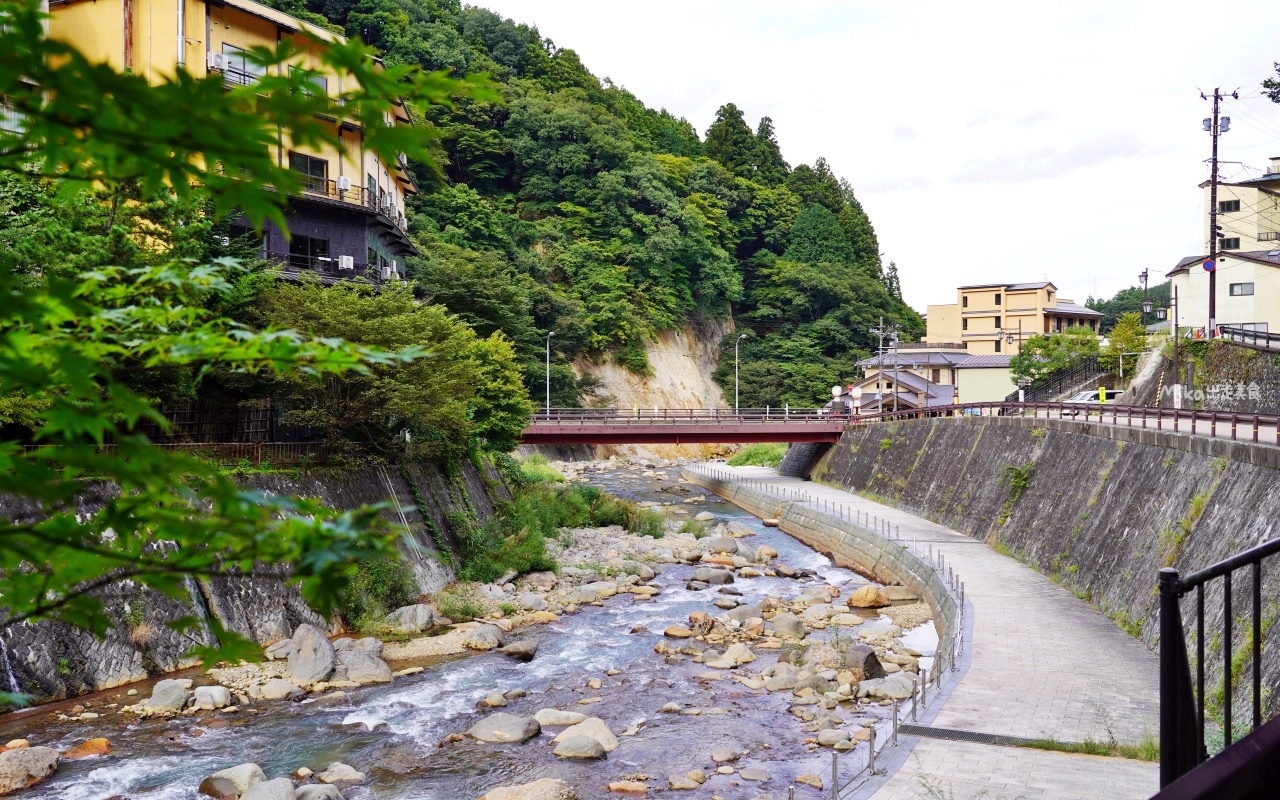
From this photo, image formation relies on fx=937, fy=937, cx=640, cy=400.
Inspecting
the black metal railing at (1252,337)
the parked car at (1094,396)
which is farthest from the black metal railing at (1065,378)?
the black metal railing at (1252,337)

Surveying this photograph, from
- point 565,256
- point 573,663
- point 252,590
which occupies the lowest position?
point 573,663

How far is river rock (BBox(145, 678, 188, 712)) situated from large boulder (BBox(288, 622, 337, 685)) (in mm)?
2187

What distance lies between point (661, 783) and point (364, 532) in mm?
12988

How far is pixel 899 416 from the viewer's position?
52.5 m

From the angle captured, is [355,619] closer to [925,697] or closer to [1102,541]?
[925,697]

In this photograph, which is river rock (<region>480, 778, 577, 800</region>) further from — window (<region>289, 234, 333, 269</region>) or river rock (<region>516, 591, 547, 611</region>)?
window (<region>289, 234, 333, 269</region>)

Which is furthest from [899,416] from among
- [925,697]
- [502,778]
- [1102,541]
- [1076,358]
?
[502,778]

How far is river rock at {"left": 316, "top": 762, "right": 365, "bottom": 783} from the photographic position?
14414 mm

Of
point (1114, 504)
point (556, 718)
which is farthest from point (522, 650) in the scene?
point (1114, 504)

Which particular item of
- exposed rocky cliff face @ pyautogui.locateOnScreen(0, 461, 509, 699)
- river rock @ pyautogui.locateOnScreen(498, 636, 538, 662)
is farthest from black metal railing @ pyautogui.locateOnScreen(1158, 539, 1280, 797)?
river rock @ pyautogui.locateOnScreen(498, 636, 538, 662)

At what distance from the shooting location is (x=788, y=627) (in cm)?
2427

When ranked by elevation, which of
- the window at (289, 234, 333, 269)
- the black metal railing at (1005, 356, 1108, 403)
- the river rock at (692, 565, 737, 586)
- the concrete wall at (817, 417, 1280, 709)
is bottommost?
the river rock at (692, 565, 737, 586)

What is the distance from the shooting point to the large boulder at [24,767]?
1366 cm

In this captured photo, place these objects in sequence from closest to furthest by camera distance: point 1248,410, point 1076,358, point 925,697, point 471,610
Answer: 1. point 925,697
2. point 471,610
3. point 1248,410
4. point 1076,358
